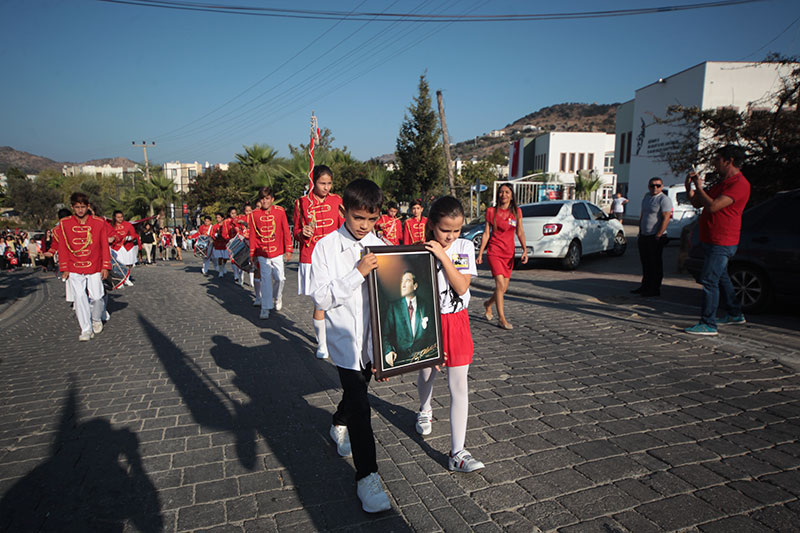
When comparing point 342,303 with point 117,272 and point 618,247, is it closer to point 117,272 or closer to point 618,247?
point 117,272

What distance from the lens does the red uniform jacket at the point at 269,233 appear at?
7.93m

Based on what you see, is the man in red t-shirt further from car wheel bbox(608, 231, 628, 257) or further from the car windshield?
car wheel bbox(608, 231, 628, 257)

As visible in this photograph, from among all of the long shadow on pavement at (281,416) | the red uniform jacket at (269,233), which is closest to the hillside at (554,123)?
the red uniform jacket at (269,233)

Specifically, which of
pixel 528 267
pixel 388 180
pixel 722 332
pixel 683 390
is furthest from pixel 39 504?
pixel 388 180

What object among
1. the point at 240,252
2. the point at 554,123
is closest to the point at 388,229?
the point at 240,252

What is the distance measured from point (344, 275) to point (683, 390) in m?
3.60

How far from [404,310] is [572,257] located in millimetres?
10885

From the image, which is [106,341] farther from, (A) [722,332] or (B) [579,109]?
(B) [579,109]

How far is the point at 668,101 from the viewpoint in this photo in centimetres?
2748

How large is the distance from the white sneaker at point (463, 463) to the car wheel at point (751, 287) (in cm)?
625

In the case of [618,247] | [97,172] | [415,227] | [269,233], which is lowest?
[618,247]

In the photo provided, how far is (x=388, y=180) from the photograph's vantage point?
114 ft

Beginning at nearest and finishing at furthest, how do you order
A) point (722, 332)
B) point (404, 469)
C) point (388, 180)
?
1. point (404, 469)
2. point (722, 332)
3. point (388, 180)

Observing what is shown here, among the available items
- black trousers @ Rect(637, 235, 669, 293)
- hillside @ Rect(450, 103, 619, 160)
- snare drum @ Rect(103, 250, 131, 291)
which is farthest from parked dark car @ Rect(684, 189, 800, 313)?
hillside @ Rect(450, 103, 619, 160)
